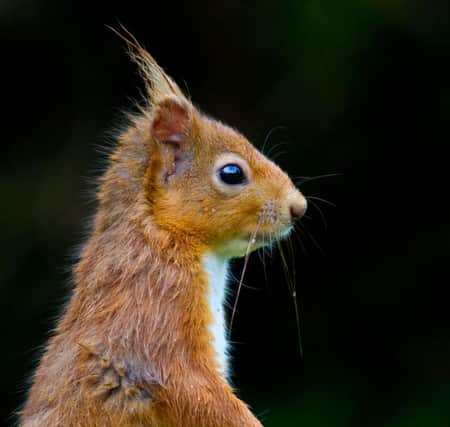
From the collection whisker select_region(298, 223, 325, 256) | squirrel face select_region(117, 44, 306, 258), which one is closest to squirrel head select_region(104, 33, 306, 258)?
squirrel face select_region(117, 44, 306, 258)

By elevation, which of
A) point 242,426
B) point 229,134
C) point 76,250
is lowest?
point 242,426

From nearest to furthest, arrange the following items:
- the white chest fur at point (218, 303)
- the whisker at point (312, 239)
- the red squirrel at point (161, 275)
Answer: the red squirrel at point (161, 275) → the white chest fur at point (218, 303) → the whisker at point (312, 239)

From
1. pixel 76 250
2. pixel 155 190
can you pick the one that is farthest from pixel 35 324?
pixel 155 190

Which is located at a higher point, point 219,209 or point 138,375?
point 219,209

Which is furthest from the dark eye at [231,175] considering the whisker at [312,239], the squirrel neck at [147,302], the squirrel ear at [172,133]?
the whisker at [312,239]

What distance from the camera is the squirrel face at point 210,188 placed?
450cm

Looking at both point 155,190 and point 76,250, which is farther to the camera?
point 76,250

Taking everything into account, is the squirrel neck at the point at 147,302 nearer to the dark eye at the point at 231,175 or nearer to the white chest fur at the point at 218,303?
the white chest fur at the point at 218,303

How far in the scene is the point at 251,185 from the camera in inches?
180

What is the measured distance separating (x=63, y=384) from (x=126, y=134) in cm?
116

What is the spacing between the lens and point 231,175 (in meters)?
4.59

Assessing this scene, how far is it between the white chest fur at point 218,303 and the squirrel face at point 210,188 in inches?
2.3

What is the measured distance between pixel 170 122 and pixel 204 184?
0.29 metres

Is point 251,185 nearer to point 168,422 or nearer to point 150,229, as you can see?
point 150,229
